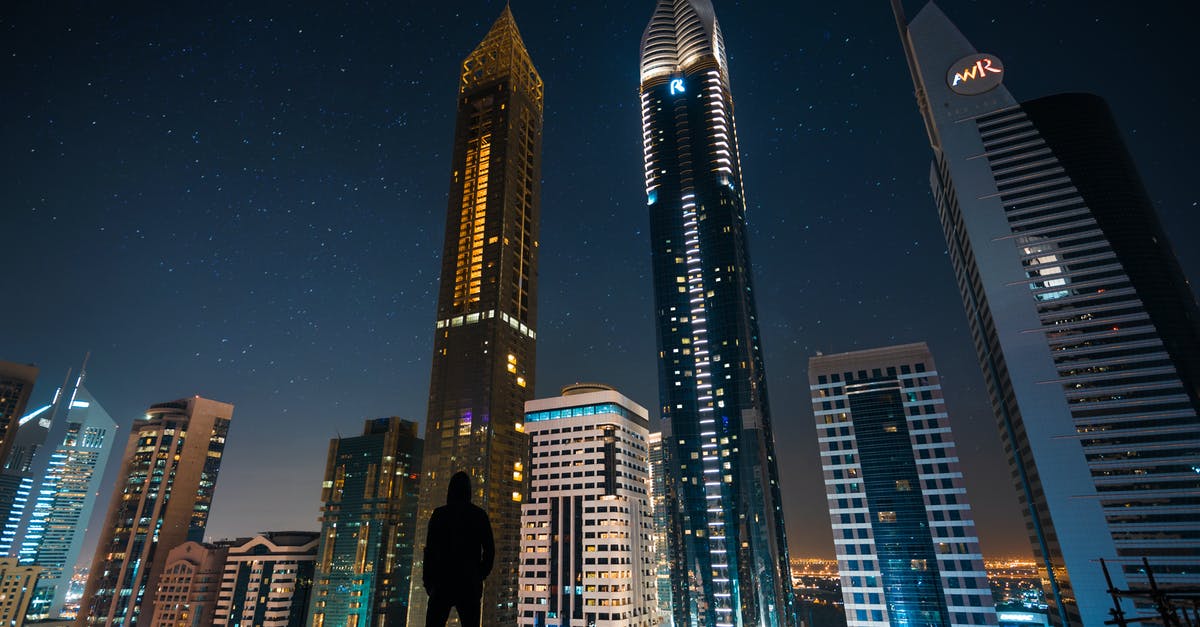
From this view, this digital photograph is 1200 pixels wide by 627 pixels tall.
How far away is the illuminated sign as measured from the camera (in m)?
100

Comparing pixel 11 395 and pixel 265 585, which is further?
pixel 265 585

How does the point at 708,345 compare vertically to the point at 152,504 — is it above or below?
above

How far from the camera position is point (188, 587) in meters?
145

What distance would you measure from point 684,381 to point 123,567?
166705 mm

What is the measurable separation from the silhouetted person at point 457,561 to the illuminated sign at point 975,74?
124 m

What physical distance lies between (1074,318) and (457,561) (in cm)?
10419

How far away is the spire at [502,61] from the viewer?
463 ft

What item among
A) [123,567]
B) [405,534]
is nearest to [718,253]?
[405,534]

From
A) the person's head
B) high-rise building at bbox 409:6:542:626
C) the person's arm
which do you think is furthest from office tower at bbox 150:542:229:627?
the person's arm

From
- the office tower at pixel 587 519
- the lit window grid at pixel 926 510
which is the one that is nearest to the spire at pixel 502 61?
the office tower at pixel 587 519

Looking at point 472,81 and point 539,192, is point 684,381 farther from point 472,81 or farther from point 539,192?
point 472,81

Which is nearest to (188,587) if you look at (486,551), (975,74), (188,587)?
(188,587)

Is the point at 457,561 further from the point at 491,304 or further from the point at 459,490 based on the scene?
the point at 491,304

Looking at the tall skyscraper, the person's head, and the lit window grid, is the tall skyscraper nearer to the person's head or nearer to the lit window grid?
the lit window grid
